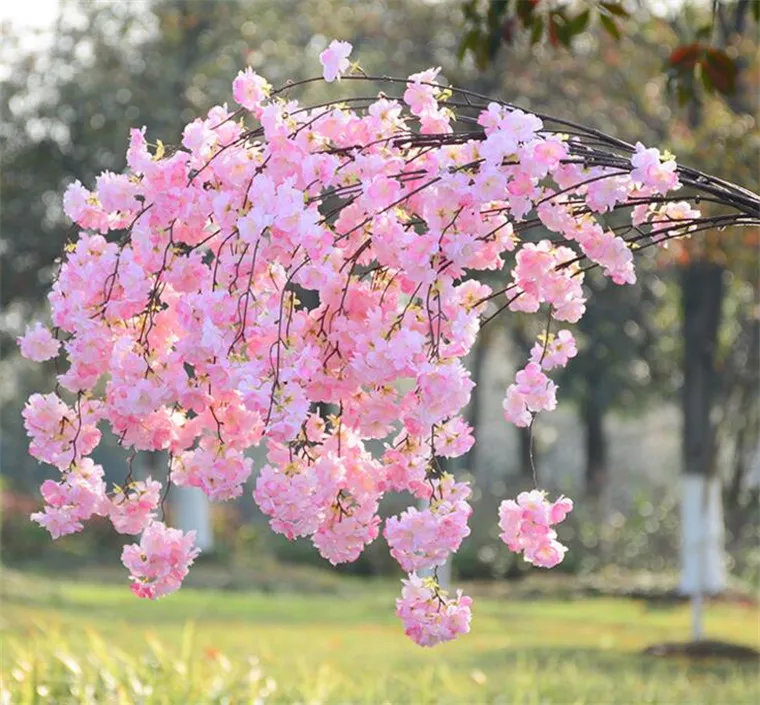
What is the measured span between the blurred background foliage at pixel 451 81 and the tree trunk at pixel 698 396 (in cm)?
3

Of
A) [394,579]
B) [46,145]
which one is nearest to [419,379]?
[46,145]

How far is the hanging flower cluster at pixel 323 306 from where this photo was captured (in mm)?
4098

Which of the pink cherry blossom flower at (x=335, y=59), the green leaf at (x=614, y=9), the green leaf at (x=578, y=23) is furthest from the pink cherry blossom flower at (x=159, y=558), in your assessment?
the green leaf at (x=578, y=23)

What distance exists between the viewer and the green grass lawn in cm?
693

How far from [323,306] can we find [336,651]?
24.8ft

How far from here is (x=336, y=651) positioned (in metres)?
11.4

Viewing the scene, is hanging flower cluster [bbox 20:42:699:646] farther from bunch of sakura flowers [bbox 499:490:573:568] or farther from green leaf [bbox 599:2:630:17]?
green leaf [bbox 599:2:630:17]

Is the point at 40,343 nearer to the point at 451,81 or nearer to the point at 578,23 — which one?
the point at 578,23

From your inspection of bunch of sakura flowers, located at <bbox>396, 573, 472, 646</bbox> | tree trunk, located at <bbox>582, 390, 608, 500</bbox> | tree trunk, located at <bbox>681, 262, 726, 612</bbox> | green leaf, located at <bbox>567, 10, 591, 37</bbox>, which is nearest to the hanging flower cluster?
bunch of sakura flowers, located at <bbox>396, 573, 472, 646</bbox>

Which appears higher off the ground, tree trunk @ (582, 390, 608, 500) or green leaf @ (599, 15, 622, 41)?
tree trunk @ (582, 390, 608, 500)

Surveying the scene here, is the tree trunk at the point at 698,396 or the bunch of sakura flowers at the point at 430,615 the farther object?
the tree trunk at the point at 698,396

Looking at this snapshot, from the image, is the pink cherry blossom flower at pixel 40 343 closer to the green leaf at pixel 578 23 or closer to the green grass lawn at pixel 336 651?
the green grass lawn at pixel 336 651

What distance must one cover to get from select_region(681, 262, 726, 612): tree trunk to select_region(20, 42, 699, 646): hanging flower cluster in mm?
Result: 10206

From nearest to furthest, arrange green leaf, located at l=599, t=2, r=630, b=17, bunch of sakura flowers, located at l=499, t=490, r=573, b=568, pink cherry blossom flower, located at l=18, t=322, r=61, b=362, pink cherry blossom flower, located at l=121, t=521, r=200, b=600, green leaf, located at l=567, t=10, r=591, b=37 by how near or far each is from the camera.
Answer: bunch of sakura flowers, located at l=499, t=490, r=573, b=568
pink cherry blossom flower, located at l=121, t=521, r=200, b=600
pink cherry blossom flower, located at l=18, t=322, r=61, b=362
green leaf, located at l=599, t=2, r=630, b=17
green leaf, located at l=567, t=10, r=591, b=37
